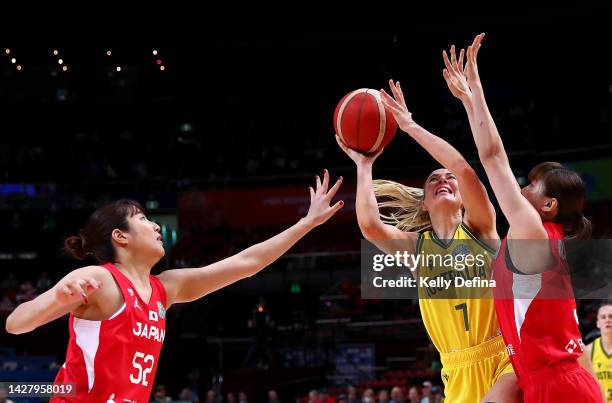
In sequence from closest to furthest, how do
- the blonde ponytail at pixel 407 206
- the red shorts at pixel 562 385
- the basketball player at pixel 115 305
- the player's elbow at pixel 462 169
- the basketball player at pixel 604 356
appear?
the basketball player at pixel 115 305, the red shorts at pixel 562 385, the player's elbow at pixel 462 169, the blonde ponytail at pixel 407 206, the basketball player at pixel 604 356

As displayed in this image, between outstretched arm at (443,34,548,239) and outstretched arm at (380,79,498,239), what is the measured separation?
1.85ft

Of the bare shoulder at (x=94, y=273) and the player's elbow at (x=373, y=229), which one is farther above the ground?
the player's elbow at (x=373, y=229)

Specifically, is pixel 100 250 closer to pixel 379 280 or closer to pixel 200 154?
pixel 379 280

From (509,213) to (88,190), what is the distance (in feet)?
59.0

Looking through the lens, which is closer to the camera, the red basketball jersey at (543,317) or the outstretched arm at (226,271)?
the red basketball jersey at (543,317)

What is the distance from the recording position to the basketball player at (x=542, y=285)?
370cm

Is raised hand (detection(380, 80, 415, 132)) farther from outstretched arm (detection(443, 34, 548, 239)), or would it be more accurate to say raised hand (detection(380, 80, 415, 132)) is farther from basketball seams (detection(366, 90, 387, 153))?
outstretched arm (detection(443, 34, 548, 239))

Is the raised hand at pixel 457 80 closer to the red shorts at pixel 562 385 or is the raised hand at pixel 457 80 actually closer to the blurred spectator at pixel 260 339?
the red shorts at pixel 562 385

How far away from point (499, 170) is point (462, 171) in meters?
0.89

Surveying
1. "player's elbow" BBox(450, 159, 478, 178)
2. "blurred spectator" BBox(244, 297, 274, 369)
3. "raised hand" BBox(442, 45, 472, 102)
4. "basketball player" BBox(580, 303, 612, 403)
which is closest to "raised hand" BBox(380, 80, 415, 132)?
"player's elbow" BBox(450, 159, 478, 178)

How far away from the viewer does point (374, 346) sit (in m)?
16.7

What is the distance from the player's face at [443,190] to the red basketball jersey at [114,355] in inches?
76.4

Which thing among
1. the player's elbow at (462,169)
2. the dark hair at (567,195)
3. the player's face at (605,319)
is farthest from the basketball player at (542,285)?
the player's face at (605,319)

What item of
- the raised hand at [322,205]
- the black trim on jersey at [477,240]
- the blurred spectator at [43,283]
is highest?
the blurred spectator at [43,283]
